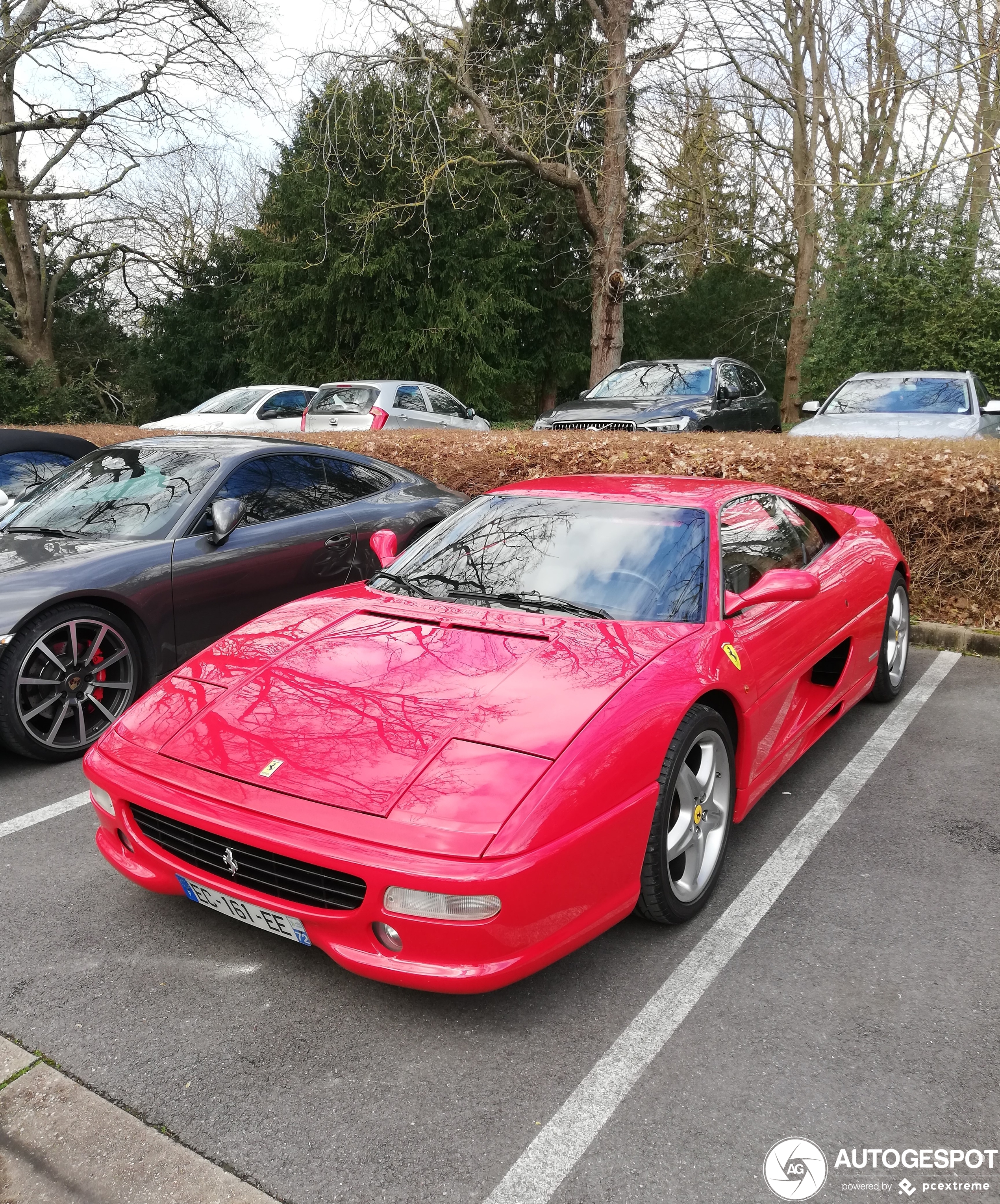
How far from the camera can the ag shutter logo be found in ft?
6.65

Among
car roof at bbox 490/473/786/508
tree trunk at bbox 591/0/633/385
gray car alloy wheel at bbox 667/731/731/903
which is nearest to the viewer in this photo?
gray car alloy wheel at bbox 667/731/731/903

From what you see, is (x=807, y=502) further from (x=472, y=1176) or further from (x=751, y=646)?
(x=472, y=1176)

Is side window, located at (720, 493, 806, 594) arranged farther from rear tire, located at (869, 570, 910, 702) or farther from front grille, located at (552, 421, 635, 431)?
front grille, located at (552, 421, 635, 431)

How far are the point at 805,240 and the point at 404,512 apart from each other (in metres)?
18.6

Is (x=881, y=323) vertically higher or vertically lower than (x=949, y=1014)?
higher

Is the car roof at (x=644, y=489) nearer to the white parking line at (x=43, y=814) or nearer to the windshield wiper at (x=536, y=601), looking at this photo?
the windshield wiper at (x=536, y=601)

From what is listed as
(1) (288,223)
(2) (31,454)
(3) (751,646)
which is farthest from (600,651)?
(1) (288,223)

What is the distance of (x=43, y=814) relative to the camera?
12.8ft

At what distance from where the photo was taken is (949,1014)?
8.59 feet

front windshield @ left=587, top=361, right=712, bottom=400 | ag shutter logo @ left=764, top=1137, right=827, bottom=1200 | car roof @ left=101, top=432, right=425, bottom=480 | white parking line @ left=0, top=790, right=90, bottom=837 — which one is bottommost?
white parking line @ left=0, top=790, right=90, bottom=837

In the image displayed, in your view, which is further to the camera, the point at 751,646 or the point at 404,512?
the point at 404,512

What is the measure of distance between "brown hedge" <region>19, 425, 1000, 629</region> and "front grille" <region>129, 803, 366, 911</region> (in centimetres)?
520

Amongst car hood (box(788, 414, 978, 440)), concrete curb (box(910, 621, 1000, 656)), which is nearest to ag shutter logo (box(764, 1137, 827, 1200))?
concrete curb (box(910, 621, 1000, 656))

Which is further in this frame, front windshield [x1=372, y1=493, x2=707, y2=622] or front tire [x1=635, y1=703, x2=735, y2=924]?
front windshield [x1=372, y1=493, x2=707, y2=622]
